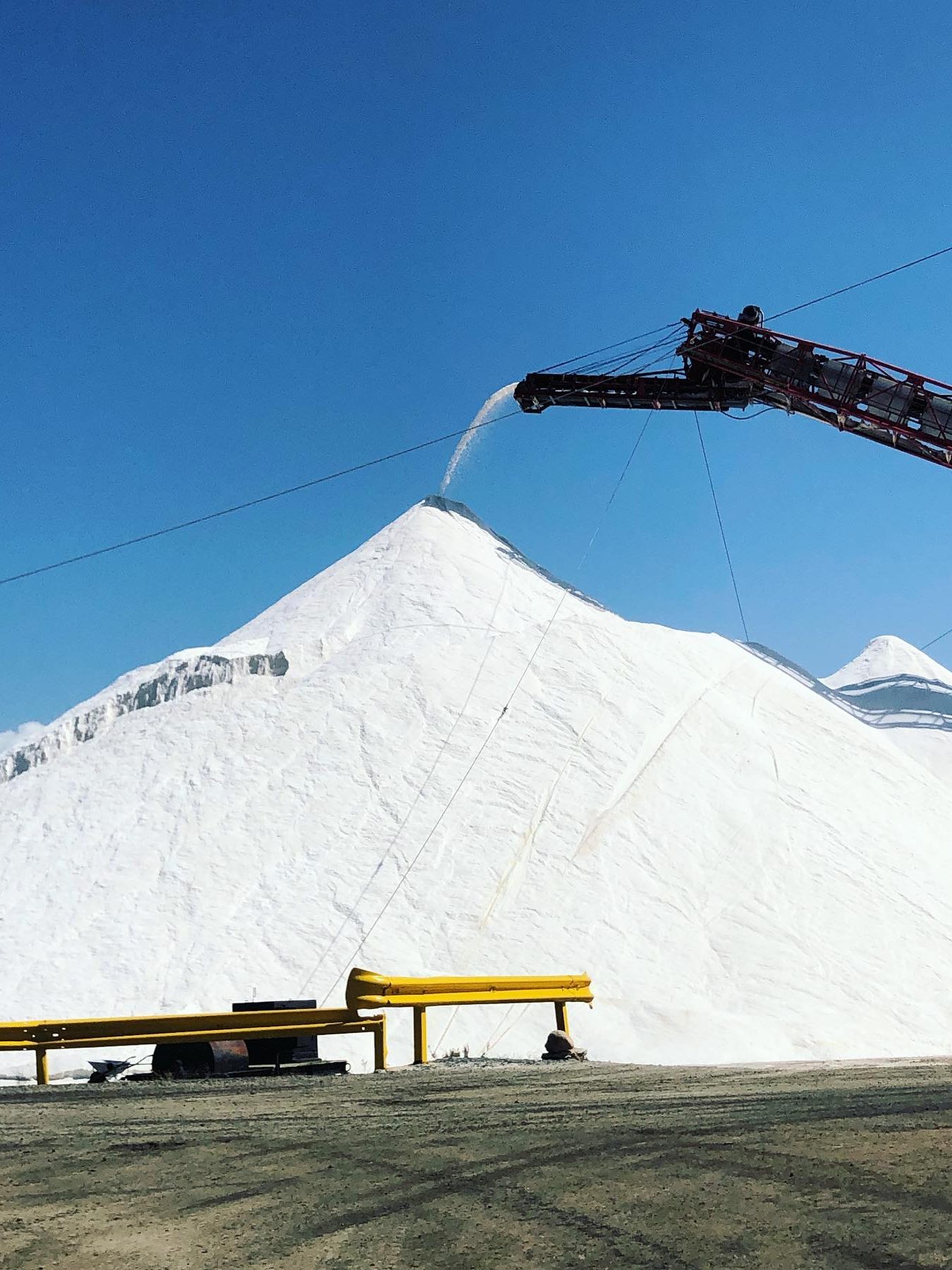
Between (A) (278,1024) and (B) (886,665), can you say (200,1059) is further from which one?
(B) (886,665)

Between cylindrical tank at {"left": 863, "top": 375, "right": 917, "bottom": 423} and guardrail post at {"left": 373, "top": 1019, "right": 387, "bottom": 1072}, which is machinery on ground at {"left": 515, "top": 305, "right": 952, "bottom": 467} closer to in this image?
cylindrical tank at {"left": 863, "top": 375, "right": 917, "bottom": 423}

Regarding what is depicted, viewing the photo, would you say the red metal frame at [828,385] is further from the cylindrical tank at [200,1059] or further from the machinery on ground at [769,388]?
the cylindrical tank at [200,1059]

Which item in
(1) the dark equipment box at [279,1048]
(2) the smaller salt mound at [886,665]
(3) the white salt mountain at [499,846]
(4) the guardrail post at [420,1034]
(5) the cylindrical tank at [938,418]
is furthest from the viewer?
(2) the smaller salt mound at [886,665]

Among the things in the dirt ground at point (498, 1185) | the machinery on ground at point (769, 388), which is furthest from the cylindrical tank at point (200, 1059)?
the machinery on ground at point (769, 388)

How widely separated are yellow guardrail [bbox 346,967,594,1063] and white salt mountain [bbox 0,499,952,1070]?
162 inches

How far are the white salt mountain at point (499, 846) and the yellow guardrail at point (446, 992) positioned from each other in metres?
4.11

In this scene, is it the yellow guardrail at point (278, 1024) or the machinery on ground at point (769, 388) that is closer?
the yellow guardrail at point (278, 1024)

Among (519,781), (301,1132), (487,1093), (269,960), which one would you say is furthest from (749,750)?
(301,1132)

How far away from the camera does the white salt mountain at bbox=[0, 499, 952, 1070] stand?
633 inches

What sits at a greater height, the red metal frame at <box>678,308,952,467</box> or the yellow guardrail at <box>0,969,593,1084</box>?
the red metal frame at <box>678,308,952,467</box>

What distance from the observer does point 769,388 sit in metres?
25.3

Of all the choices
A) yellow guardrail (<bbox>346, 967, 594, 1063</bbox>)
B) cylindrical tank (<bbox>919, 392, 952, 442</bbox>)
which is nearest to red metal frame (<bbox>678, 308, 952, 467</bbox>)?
cylindrical tank (<bbox>919, 392, 952, 442</bbox>)

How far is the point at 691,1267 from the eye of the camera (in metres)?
2.80

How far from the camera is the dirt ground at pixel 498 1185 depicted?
303 centimetres
